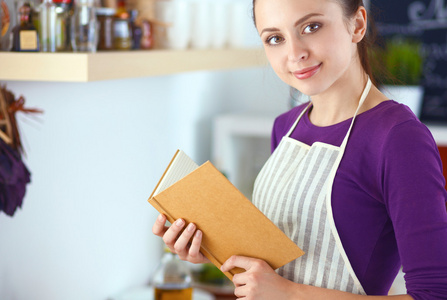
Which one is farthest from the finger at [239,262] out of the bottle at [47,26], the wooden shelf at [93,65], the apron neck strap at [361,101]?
the bottle at [47,26]

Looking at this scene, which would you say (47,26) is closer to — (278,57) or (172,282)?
(278,57)

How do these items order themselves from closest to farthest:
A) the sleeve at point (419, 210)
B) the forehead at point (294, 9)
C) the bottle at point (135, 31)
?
the sleeve at point (419, 210) → the forehead at point (294, 9) → the bottle at point (135, 31)

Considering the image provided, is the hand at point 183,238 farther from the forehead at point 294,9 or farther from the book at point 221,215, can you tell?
the forehead at point 294,9

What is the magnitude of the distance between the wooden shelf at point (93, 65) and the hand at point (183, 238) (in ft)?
1.16

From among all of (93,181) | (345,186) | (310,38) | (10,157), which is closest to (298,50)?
(310,38)

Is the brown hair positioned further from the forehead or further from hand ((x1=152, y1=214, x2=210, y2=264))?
hand ((x1=152, y1=214, x2=210, y2=264))

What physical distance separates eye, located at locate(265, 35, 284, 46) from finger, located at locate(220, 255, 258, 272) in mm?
385

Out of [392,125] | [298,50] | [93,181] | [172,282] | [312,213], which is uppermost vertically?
[298,50]

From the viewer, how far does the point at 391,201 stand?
34.2 inches

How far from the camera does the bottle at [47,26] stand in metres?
1.20

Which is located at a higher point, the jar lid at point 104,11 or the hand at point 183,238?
the jar lid at point 104,11

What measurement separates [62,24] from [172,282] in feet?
2.81

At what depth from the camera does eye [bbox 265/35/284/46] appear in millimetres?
992

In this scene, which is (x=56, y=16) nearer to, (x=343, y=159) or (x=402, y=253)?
(x=343, y=159)
